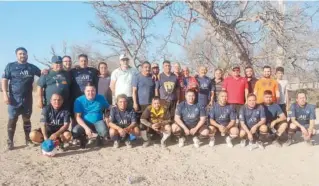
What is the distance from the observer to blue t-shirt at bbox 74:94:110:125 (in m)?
6.56

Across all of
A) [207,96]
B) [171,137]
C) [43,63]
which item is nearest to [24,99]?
[171,137]

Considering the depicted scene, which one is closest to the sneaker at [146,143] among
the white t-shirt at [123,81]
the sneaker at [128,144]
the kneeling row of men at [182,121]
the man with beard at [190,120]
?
the kneeling row of men at [182,121]

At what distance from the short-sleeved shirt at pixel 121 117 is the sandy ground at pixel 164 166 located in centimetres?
48

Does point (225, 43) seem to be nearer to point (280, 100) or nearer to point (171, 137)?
point (280, 100)

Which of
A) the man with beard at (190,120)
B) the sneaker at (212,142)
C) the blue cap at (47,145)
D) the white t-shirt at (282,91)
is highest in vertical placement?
the white t-shirt at (282,91)

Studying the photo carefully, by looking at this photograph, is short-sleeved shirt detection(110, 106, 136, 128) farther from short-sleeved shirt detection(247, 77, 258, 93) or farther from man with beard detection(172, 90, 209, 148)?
short-sleeved shirt detection(247, 77, 258, 93)

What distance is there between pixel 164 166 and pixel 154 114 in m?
1.53

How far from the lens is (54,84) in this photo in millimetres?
6520

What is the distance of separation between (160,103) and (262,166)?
2348 mm

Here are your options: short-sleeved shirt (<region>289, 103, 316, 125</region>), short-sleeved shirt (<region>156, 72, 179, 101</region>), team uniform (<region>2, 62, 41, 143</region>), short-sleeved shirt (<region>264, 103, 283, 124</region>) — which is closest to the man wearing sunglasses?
short-sleeved shirt (<region>264, 103, 283, 124</region>)

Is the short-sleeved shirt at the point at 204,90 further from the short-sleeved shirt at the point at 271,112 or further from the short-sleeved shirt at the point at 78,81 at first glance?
the short-sleeved shirt at the point at 78,81

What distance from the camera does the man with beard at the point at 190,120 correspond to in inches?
269

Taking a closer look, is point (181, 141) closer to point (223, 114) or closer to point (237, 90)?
point (223, 114)

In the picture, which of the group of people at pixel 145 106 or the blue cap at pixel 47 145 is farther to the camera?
the group of people at pixel 145 106
